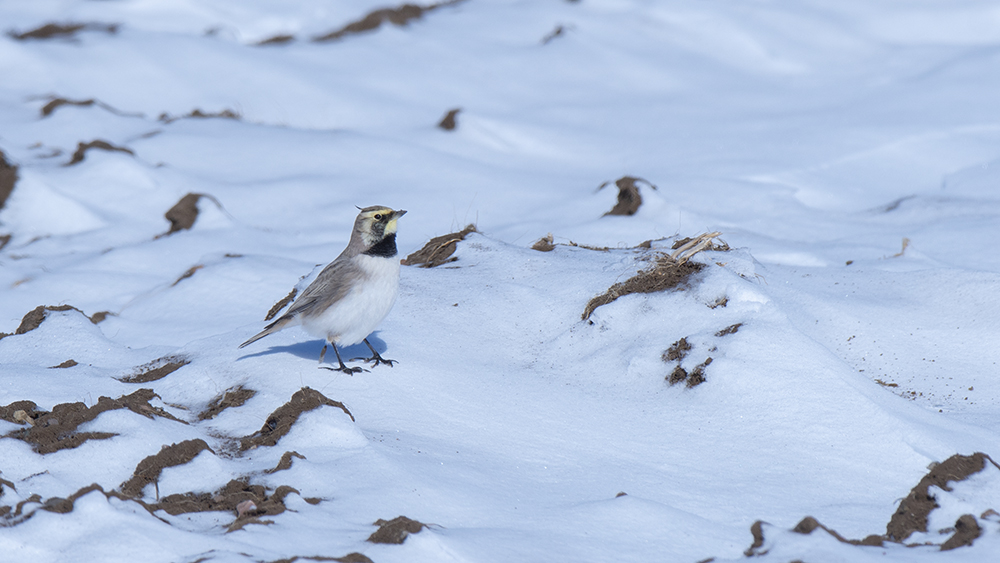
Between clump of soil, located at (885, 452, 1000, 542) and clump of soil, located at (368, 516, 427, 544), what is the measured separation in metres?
1.85

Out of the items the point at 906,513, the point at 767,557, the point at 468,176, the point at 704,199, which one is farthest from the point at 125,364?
the point at 704,199

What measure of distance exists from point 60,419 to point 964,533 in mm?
3886

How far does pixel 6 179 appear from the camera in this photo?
383 inches

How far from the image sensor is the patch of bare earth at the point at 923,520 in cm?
329

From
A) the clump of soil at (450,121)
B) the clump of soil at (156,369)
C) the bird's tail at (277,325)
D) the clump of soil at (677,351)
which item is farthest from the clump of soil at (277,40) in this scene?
the clump of soil at (677,351)

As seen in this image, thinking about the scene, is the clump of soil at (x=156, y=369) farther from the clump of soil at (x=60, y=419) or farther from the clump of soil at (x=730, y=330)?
the clump of soil at (x=730, y=330)

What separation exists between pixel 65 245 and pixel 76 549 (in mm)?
6568

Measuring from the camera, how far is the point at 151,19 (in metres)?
16.9

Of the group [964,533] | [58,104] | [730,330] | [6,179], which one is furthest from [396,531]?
[58,104]

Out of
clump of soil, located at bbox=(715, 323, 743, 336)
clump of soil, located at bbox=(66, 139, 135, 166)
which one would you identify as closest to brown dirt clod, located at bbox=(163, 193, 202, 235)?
clump of soil, located at bbox=(66, 139, 135, 166)

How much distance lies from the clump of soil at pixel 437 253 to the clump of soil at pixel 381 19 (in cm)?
1004

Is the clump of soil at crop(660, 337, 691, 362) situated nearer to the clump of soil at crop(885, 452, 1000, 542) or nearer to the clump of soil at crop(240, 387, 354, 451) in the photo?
the clump of soil at crop(885, 452, 1000, 542)

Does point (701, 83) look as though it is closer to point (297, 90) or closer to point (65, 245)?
point (297, 90)

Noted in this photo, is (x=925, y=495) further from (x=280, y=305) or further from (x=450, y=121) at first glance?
(x=450, y=121)
